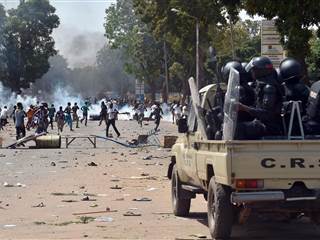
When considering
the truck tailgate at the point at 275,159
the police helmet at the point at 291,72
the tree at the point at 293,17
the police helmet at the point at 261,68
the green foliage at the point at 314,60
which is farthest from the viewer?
the green foliage at the point at 314,60

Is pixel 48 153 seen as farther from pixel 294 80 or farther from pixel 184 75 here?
pixel 184 75

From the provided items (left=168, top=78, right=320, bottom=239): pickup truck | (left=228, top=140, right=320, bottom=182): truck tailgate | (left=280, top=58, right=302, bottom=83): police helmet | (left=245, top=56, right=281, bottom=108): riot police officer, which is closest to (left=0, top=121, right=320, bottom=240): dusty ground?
(left=168, top=78, right=320, bottom=239): pickup truck

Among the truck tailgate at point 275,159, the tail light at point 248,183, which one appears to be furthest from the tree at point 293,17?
the tail light at point 248,183

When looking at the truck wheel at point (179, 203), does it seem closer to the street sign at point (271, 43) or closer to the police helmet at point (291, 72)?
the police helmet at point (291, 72)

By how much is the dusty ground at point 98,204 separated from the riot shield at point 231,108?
1.52 metres

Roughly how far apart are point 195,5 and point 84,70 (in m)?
105

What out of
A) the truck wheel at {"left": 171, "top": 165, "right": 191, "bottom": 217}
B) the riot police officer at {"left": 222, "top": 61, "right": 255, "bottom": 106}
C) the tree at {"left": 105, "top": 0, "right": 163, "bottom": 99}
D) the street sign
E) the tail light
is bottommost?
the truck wheel at {"left": 171, "top": 165, "right": 191, "bottom": 217}

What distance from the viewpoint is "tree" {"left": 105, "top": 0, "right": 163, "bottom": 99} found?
85.4m

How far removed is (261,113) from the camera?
9227 mm

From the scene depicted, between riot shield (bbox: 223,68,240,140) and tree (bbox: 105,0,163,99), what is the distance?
71334 mm

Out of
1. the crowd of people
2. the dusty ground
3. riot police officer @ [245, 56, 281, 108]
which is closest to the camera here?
riot police officer @ [245, 56, 281, 108]

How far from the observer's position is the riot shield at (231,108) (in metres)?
8.94

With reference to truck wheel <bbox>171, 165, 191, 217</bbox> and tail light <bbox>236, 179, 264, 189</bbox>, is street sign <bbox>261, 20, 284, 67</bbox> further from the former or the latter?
tail light <bbox>236, 179, 264, 189</bbox>

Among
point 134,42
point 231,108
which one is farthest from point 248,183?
point 134,42
